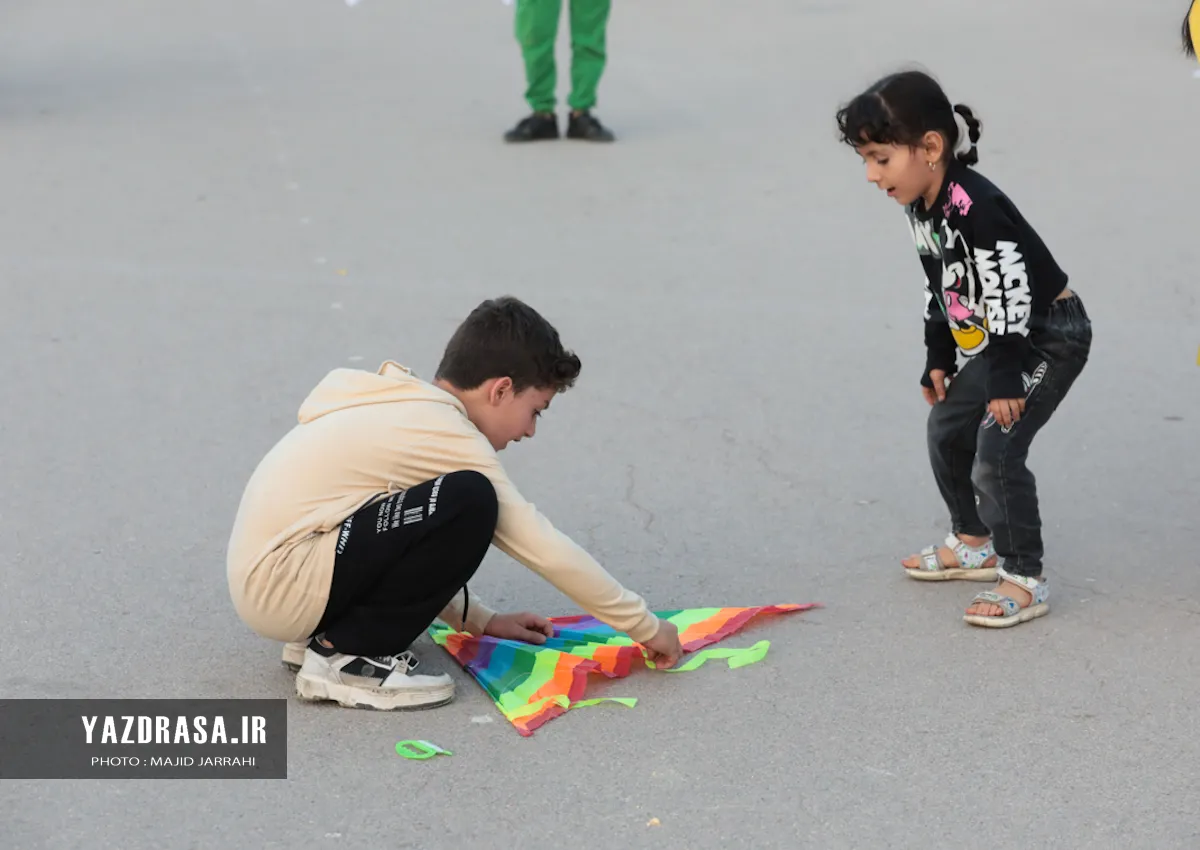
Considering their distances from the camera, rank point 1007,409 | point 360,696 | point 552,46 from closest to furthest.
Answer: point 360,696, point 1007,409, point 552,46

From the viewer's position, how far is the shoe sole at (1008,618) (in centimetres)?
334

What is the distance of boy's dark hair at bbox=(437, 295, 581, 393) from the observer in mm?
2969

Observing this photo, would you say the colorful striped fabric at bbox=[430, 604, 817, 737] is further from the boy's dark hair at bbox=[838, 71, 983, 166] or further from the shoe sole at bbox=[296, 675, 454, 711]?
the boy's dark hair at bbox=[838, 71, 983, 166]

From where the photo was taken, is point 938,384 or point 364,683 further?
point 938,384

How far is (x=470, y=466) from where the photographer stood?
2904 mm

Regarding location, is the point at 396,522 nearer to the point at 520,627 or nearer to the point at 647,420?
the point at 520,627

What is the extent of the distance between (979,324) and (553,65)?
5.00m

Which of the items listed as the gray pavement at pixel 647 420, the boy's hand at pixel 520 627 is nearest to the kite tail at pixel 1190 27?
the gray pavement at pixel 647 420

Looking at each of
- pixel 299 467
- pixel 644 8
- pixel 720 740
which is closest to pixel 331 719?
pixel 299 467

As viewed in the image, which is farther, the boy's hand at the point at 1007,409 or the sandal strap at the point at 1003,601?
the sandal strap at the point at 1003,601

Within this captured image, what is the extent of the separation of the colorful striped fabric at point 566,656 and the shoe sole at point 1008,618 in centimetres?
39

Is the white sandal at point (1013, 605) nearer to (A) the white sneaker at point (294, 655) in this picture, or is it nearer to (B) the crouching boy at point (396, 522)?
(B) the crouching boy at point (396, 522)

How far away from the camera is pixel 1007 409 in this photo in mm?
3209

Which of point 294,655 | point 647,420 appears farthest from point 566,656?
point 647,420
